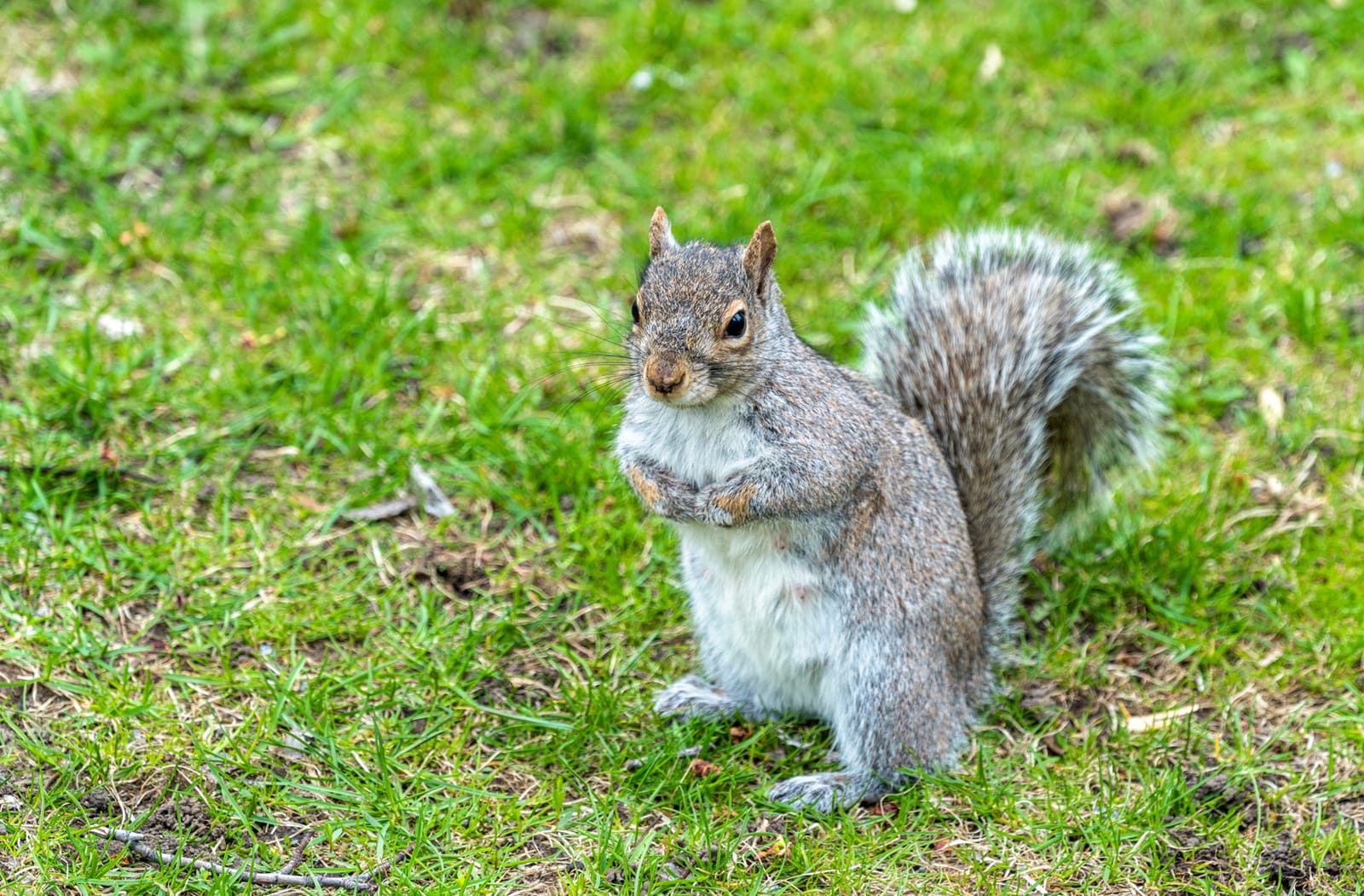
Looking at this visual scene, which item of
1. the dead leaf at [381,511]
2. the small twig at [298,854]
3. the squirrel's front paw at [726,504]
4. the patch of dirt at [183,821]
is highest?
the squirrel's front paw at [726,504]

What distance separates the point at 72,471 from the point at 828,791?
169 centimetres

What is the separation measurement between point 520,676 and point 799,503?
721 millimetres

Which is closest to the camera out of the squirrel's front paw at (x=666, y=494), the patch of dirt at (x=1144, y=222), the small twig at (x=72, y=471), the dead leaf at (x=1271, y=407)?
the squirrel's front paw at (x=666, y=494)

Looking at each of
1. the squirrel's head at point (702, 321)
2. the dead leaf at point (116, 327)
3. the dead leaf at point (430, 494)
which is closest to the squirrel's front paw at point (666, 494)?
the squirrel's head at point (702, 321)

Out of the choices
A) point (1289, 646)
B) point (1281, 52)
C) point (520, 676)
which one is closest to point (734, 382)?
point (520, 676)

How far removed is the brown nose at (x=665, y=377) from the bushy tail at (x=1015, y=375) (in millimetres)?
702

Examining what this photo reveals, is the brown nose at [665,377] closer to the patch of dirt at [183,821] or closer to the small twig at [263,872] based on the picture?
the small twig at [263,872]

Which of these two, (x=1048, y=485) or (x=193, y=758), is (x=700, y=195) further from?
(x=193, y=758)

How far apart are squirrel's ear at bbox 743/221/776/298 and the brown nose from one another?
26 cm

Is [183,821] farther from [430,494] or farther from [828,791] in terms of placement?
[828,791]

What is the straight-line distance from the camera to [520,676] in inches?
109

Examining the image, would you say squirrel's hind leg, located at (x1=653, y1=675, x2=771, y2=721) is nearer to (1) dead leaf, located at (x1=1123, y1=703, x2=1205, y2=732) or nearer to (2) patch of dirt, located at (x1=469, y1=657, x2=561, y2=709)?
(2) patch of dirt, located at (x1=469, y1=657, x2=561, y2=709)

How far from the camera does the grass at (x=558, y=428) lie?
7.94ft

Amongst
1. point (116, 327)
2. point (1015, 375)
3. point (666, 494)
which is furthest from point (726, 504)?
point (116, 327)
